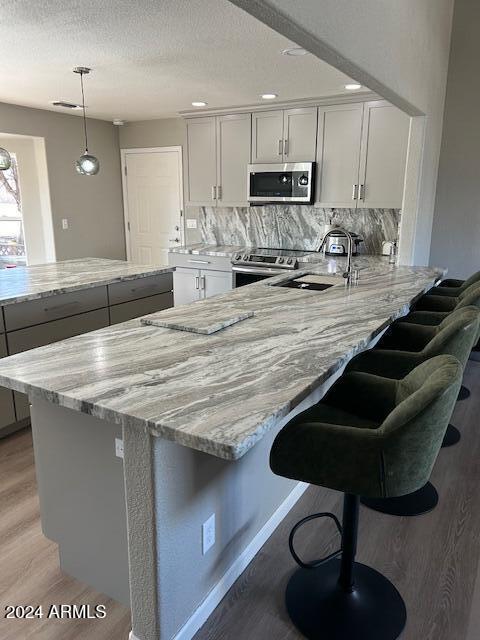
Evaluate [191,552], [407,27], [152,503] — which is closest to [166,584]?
[191,552]

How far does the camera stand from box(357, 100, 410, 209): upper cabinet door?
424 centimetres

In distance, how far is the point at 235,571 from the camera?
6.06ft

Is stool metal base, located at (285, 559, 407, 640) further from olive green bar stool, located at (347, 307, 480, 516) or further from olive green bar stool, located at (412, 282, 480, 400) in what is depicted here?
olive green bar stool, located at (412, 282, 480, 400)

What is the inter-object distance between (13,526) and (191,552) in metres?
1.06

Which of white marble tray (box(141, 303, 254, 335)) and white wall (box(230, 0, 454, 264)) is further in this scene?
white marble tray (box(141, 303, 254, 335))

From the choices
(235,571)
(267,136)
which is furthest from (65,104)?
(235,571)

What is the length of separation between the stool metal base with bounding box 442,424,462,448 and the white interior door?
408 centimetres

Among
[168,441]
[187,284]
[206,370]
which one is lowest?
[187,284]

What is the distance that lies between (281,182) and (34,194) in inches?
115

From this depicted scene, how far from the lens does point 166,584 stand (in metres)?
1.43

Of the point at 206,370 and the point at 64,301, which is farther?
the point at 64,301

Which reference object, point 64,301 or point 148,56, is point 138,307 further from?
point 148,56

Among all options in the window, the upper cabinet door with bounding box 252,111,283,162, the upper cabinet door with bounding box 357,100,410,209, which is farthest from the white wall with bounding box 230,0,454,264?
the window

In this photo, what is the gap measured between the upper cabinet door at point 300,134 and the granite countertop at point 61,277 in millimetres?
1881
